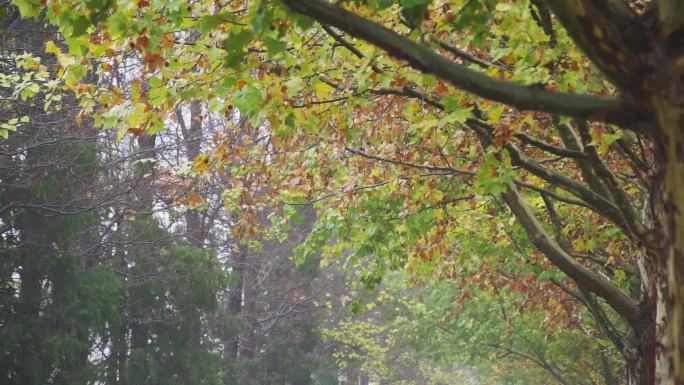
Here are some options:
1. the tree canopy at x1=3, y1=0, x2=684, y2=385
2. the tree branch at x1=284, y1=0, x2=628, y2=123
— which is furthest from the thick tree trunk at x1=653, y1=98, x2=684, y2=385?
the tree branch at x1=284, y1=0, x2=628, y2=123

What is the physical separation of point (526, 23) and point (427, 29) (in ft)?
2.98

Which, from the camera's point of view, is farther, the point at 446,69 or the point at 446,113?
the point at 446,113

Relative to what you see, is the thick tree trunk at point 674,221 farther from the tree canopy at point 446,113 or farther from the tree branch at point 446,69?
the tree branch at point 446,69

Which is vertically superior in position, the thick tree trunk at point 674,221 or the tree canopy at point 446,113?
the tree canopy at point 446,113

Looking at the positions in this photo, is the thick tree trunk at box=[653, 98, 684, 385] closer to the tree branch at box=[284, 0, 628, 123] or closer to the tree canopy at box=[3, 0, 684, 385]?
the tree canopy at box=[3, 0, 684, 385]

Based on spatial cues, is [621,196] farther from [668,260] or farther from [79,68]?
[79,68]

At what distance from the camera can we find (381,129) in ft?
29.6

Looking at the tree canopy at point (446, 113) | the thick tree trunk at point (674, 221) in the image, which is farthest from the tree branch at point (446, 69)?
the thick tree trunk at point (674, 221)

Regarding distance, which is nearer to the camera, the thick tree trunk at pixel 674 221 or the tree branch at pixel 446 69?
the tree branch at pixel 446 69

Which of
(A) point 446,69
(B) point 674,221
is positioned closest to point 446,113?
(B) point 674,221

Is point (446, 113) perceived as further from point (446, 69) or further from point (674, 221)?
point (446, 69)

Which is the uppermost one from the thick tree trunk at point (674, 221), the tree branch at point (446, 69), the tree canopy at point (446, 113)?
the tree canopy at point (446, 113)

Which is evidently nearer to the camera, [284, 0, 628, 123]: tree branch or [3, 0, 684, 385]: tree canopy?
[284, 0, 628, 123]: tree branch

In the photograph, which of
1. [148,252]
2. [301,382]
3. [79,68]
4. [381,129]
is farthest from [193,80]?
[301,382]
